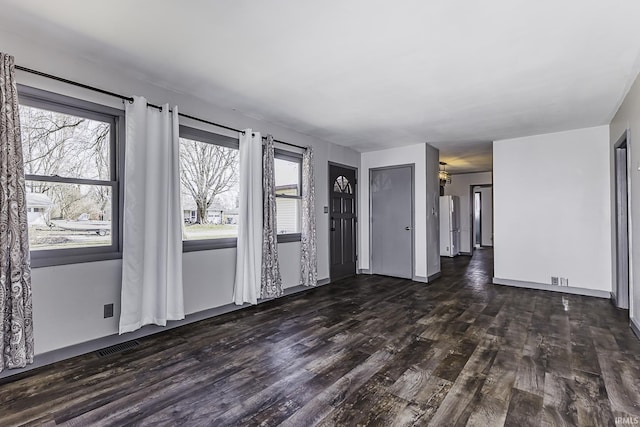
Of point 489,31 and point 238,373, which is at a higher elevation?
point 489,31

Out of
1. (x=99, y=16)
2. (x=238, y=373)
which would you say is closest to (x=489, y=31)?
(x=99, y=16)

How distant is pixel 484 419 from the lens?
1.85m

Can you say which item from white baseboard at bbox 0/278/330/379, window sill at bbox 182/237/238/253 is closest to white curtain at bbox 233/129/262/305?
window sill at bbox 182/237/238/253

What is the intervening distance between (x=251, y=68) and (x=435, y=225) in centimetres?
470

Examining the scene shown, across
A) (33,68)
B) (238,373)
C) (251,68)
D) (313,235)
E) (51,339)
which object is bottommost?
(238,373)

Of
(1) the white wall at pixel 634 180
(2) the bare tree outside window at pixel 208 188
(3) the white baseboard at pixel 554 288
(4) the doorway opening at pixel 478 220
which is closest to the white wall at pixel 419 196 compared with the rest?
(3) the white baseboard at pixel 554 288

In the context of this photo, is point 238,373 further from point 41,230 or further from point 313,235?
point 313,235

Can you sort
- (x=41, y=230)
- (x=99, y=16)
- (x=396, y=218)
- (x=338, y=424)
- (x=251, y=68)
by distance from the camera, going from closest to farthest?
(x=338, y=424) < (x=99, y=16) < (x=41, y=230) < (x=251, y=68) < (x=396, y=218)

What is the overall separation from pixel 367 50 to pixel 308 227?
300 cm

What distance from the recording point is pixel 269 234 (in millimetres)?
4316

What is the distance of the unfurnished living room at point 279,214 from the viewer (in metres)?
2.07

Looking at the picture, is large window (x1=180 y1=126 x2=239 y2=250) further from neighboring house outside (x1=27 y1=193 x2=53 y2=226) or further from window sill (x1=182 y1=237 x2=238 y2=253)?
neighboring house outside (x1=27 y1=193 x2=53 y2=226)

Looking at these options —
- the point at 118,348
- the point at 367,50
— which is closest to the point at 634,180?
the point at 367,50

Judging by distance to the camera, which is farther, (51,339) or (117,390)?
(51,339)
